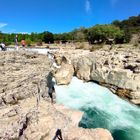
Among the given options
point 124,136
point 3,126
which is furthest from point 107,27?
point 3,126

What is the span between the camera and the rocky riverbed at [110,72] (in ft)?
80.9

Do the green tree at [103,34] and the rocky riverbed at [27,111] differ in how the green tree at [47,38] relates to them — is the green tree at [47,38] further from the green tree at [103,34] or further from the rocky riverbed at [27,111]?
the rocky riverbed at [27,111]

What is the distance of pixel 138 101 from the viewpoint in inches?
910

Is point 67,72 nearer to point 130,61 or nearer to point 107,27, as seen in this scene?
point 130,61

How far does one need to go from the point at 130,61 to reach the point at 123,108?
859 cm

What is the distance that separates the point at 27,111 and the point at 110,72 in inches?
696

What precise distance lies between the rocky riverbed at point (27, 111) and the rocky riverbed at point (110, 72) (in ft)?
43.7

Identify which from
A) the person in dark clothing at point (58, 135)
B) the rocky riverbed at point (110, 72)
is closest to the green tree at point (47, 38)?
the rocky riverbed at point (110, 72)

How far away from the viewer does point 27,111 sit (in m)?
10.4

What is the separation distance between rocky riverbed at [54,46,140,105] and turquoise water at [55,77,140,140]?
0.85m

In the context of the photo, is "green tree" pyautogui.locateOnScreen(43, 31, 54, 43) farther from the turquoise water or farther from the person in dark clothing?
the person in dark clothing

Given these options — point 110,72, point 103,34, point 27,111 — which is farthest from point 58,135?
point 103,34

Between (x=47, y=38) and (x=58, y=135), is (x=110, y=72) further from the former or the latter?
(x=47, y=38)

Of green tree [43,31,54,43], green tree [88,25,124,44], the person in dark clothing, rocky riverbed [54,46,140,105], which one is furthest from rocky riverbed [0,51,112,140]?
green tree [43,31,54,43]
